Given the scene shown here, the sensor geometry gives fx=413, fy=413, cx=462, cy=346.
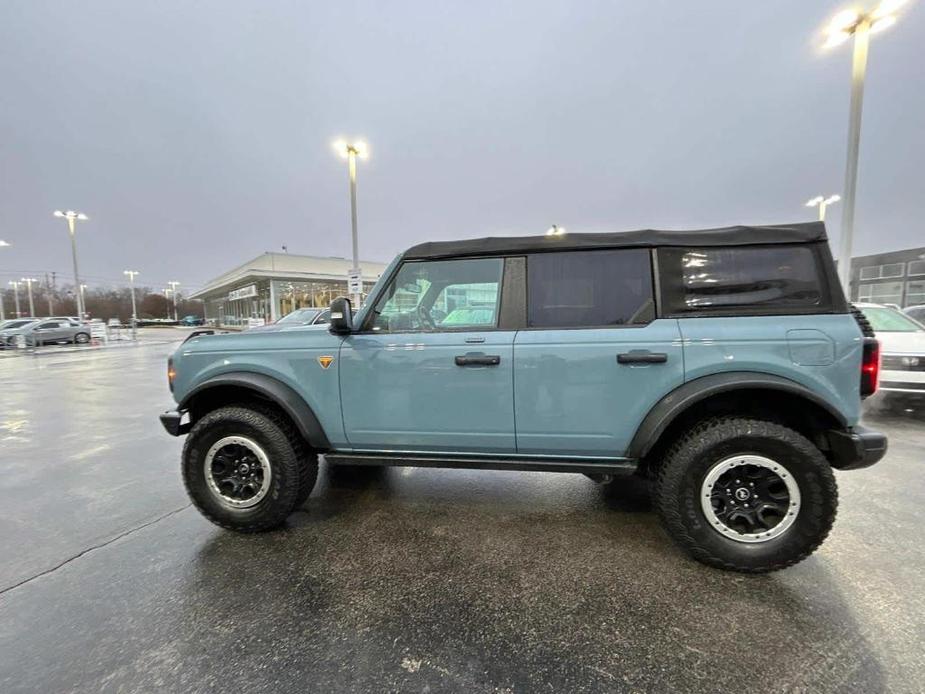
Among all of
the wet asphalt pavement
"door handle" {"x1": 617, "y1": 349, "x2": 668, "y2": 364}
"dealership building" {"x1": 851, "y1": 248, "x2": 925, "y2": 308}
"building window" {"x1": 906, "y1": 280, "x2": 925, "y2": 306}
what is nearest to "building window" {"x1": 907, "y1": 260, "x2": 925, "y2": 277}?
"dealership building" {"x1": 851, "y1": 248, "x2": 925, "y2": 308}

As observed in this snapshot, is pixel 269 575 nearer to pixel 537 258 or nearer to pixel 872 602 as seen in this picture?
pixel 537 258

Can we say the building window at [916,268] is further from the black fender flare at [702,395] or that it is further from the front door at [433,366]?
the front door at [433,366]

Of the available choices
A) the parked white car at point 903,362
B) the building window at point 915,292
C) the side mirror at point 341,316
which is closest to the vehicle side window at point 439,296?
the side mirror at point 341,316

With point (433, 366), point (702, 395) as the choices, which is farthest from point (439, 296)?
point (702, 395)

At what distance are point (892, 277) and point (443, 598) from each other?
31758 millimetres

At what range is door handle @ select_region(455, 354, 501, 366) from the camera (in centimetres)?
266

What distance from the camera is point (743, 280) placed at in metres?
2.55

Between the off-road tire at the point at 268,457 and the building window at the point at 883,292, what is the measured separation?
98.0ft

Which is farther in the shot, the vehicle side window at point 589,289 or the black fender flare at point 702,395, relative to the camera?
the vehicle side window at point 589,289

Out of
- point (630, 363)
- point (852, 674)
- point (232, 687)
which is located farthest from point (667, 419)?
point (232, 687)

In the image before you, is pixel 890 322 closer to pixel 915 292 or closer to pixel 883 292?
pixel 915 292

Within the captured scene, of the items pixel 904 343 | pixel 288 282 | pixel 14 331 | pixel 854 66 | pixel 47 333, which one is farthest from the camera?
pixel 288 282

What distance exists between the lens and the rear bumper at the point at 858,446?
7.59 ft

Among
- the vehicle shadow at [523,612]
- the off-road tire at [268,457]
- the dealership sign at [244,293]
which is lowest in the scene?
the vehicle shadow at [523,612]
